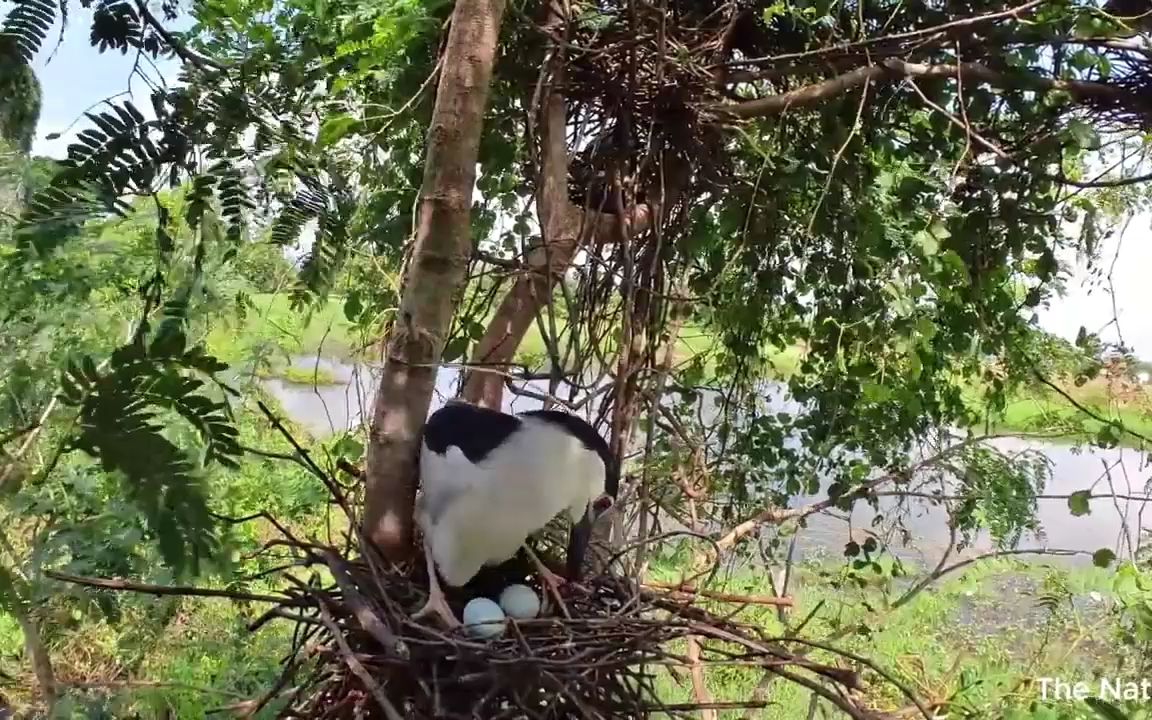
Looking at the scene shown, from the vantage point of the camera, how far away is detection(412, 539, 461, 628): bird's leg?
74 cm

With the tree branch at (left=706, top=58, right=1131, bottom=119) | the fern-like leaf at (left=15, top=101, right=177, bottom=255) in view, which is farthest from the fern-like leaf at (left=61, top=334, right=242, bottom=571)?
the tree branch at (left=706, top=58, right=1131, bottom=119)

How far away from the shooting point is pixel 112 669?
5.59 feet

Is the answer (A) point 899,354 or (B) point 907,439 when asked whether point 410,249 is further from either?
(B) point 907,439

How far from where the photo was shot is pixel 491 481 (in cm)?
80

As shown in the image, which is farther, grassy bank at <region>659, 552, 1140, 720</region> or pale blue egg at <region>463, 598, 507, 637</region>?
grassy bank at <region>659, 552, 1140, 720</region>

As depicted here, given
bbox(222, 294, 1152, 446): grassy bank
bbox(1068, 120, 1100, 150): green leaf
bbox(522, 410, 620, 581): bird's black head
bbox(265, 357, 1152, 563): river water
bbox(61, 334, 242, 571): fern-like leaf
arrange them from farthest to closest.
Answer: bbox(222, 294, 1152, 446): grassy bank
bbox(265, 357, 1152, 563): river water
bbox(1068, 120, 1100, 150): green leaf
bbox(522, 410, 620, 581): bird's black head
bbox(61, 334, 242, 571): fern-like leaf

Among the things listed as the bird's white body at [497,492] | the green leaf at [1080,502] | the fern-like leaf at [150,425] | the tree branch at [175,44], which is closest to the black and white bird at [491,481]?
the bird's white body at [497,492]

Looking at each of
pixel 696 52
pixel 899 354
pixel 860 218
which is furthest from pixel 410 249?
pixel 899 354

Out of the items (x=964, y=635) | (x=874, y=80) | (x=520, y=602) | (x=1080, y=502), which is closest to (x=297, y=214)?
(x=520, y=602)

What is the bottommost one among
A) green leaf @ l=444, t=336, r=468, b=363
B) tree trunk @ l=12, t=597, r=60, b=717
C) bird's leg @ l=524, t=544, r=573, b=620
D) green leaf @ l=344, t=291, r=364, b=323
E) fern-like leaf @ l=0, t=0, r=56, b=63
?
tree trunk @ l=12, t=597, r=60, b=717

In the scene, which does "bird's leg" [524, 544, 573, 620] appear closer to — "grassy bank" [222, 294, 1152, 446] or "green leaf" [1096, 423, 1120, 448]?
"grassy bank" [222, 294, 1152, 446]

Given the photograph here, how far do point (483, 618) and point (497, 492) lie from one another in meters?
0.11

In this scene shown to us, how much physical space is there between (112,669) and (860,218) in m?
1.59

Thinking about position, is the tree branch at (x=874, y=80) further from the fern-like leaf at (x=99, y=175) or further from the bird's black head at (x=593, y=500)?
the fern-like leaf at (x=99, y=175)
